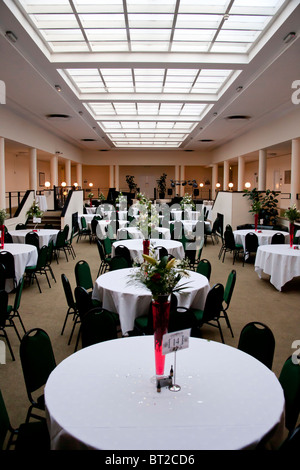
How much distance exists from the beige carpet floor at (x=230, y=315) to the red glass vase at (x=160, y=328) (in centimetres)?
167

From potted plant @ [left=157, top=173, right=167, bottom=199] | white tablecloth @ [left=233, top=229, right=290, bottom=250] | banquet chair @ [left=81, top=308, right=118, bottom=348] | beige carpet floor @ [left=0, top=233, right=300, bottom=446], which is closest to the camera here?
banquet chair @ [left=81, top=308, right=118, bottom=348]

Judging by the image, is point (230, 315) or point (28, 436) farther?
point (230, 315)

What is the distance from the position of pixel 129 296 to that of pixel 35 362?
1806 millimetres

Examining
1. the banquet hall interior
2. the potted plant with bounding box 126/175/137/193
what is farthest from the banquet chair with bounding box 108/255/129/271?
the potted plant with bounding box 126/175/137/193

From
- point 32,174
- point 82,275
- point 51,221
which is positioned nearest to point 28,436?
point 82,275

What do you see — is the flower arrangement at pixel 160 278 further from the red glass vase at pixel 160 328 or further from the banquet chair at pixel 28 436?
the banquet chair at pixel 28 436

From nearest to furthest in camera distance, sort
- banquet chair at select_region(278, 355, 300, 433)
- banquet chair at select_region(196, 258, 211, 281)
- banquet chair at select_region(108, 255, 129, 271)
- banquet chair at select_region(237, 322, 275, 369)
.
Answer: banquet chair at select_region(278, 355, 300, 433) < banquet chair at select_region(237, 322, 275, 369) < banquet chair at select_region(196, 258, 211, 281) < banquet chair at select_region(108, 255, 129, 271)

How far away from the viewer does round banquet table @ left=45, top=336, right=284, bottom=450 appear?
6.17 feet

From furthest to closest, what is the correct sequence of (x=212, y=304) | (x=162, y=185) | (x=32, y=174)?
(x=162, y=185)
(x=32, y=174)
(x=212, y=304)

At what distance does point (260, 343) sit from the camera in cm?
314

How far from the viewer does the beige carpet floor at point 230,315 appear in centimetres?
400

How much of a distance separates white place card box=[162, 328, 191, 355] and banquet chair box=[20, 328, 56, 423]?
1154mm

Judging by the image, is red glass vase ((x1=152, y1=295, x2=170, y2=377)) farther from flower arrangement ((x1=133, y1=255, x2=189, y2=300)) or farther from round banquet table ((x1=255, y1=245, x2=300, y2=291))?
round banquet table ((x1=255, y1=245, x2=300, y2=291))

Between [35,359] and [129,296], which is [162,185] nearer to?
[129,296]
